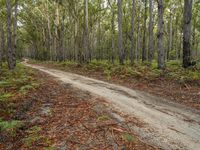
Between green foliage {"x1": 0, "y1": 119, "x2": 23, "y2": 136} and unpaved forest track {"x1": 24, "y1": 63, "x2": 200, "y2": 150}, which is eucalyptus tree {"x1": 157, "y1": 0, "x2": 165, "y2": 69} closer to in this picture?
unpaved forest track {"x1": 24, "y1": 63, "x2": 200, "y2": 150}

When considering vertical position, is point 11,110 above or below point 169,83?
below

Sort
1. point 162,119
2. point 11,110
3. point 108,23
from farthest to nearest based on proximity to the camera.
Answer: point 108,23
point 11,110
point 162,119

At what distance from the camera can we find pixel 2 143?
489cm

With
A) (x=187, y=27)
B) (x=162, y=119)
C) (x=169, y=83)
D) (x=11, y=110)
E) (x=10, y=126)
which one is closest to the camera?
(x=10, y=126)

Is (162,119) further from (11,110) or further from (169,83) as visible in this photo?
(169,83)

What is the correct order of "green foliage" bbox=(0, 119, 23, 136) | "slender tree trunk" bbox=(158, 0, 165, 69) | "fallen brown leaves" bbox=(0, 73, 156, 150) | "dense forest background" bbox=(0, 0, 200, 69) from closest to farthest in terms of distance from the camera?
"fallen brown leaves" bbox=(0, 73, 156, 150) < "green foliage" bbox=(0, 119, 23, 136) < "slender tree trunk" bbox=(158, 0, 165, 69) < "dense forest background" bbox=(0, 0, 200, 69)

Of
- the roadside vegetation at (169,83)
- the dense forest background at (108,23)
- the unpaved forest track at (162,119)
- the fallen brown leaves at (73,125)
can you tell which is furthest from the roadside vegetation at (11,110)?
the dense forest background at (108,23)

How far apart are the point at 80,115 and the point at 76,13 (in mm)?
20300

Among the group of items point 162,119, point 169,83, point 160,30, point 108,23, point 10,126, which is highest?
point 108,23

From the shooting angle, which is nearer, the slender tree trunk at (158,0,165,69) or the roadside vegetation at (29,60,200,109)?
the roadside vegetation at (29,60,200,109)

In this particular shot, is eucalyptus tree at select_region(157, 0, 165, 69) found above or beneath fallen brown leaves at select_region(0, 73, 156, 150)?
above

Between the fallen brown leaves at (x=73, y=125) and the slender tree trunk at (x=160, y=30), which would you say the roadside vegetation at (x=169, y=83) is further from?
the fallen brown leaves at (x=73, y=125)

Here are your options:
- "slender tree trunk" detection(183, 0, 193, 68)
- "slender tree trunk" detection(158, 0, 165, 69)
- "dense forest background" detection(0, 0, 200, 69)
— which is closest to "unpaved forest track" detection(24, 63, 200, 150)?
"slender tree trunk" detection(183, 0, 193, 68)

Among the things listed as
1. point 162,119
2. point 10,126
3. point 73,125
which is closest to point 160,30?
point 162,119
